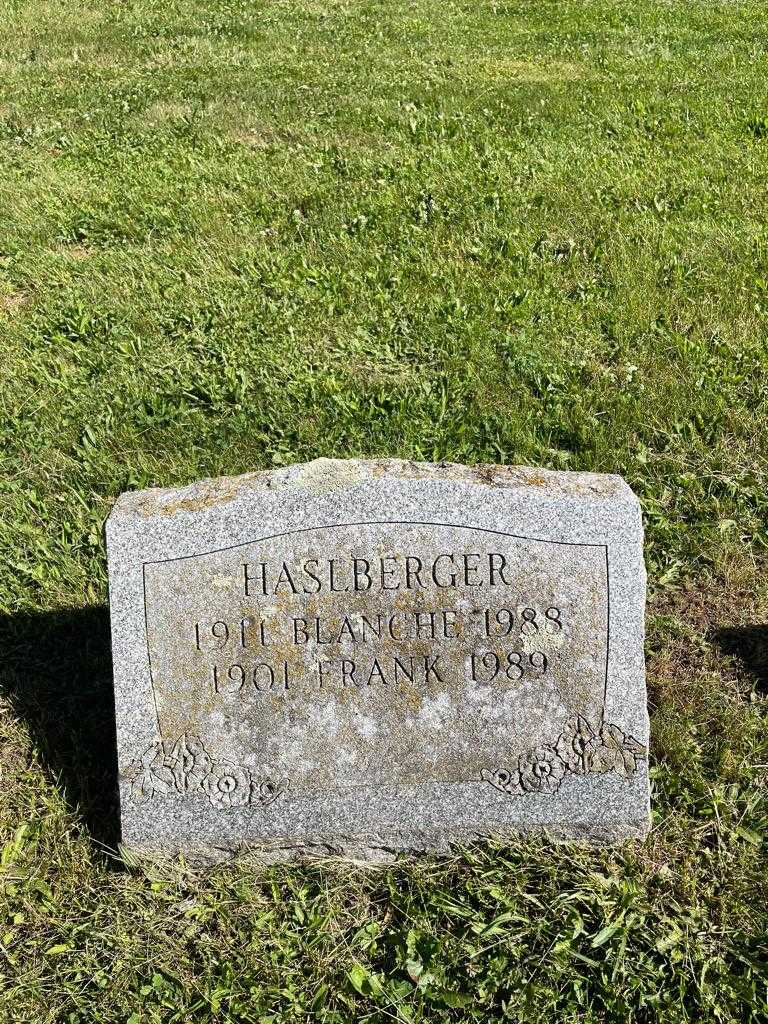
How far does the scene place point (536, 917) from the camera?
118 inches

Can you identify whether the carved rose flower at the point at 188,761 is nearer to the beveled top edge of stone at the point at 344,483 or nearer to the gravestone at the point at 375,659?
the gravestone at the point at 375,659

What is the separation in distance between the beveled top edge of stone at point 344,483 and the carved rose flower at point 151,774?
29.4 inches

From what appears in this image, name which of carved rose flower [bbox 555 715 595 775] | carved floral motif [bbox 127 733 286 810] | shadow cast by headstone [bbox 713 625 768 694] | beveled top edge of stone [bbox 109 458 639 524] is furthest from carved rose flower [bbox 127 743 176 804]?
shadow cast by headstone [bbox 713 625 768 694]

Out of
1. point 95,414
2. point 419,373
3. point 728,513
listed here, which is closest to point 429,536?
point 728,513

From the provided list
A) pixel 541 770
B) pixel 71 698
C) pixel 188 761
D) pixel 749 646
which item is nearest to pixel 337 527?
pixel 188 761

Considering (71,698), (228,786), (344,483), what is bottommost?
(71,698)

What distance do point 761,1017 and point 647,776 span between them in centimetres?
73

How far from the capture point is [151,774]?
3107 mm

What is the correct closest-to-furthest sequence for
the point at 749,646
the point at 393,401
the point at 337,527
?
the point at 337,527
the point at 749,646
the point at 393,401

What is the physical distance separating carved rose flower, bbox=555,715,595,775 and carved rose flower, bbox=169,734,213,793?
1.13 meters

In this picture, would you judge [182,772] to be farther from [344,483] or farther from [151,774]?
[344,483]

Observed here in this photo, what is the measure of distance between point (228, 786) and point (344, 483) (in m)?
1.03

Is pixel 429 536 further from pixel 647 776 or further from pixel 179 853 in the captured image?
pixel 179 853

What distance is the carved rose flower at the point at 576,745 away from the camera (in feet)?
10.3
